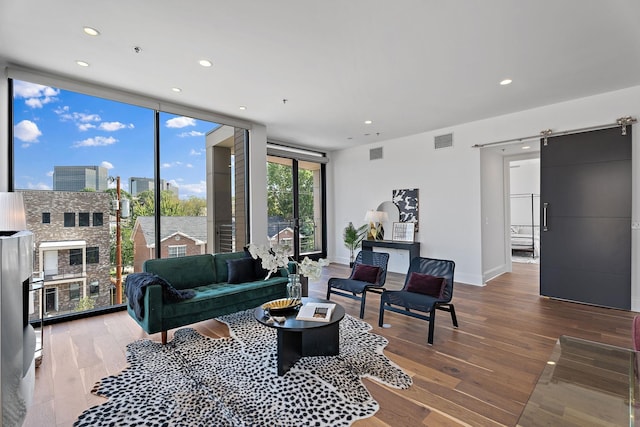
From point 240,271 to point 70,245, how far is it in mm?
2167

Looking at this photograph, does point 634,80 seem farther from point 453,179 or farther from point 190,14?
point 190,14

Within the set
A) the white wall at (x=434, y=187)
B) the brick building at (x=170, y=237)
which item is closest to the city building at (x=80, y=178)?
the brick building at (x=170, y=237)

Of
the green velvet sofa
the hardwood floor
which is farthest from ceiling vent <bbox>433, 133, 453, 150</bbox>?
the green velvet sofa

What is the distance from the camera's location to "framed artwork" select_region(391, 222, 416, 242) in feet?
20.0

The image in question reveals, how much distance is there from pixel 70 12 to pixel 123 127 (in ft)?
6.30

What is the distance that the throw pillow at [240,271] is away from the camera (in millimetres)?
3924

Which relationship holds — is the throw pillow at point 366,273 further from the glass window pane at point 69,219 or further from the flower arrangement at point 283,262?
the glass window pane at point 69,219

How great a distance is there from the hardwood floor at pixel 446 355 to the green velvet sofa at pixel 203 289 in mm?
321

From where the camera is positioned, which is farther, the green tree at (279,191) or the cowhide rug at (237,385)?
the green tree at (279,191)

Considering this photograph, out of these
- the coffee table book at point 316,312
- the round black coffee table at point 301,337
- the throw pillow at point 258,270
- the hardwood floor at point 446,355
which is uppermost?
the throw pillow at point 258,270

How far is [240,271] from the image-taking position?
3955mm

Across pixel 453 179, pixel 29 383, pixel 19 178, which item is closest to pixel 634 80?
pixel 453 179

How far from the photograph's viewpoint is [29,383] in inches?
73.8

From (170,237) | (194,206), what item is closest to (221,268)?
(170,237)
